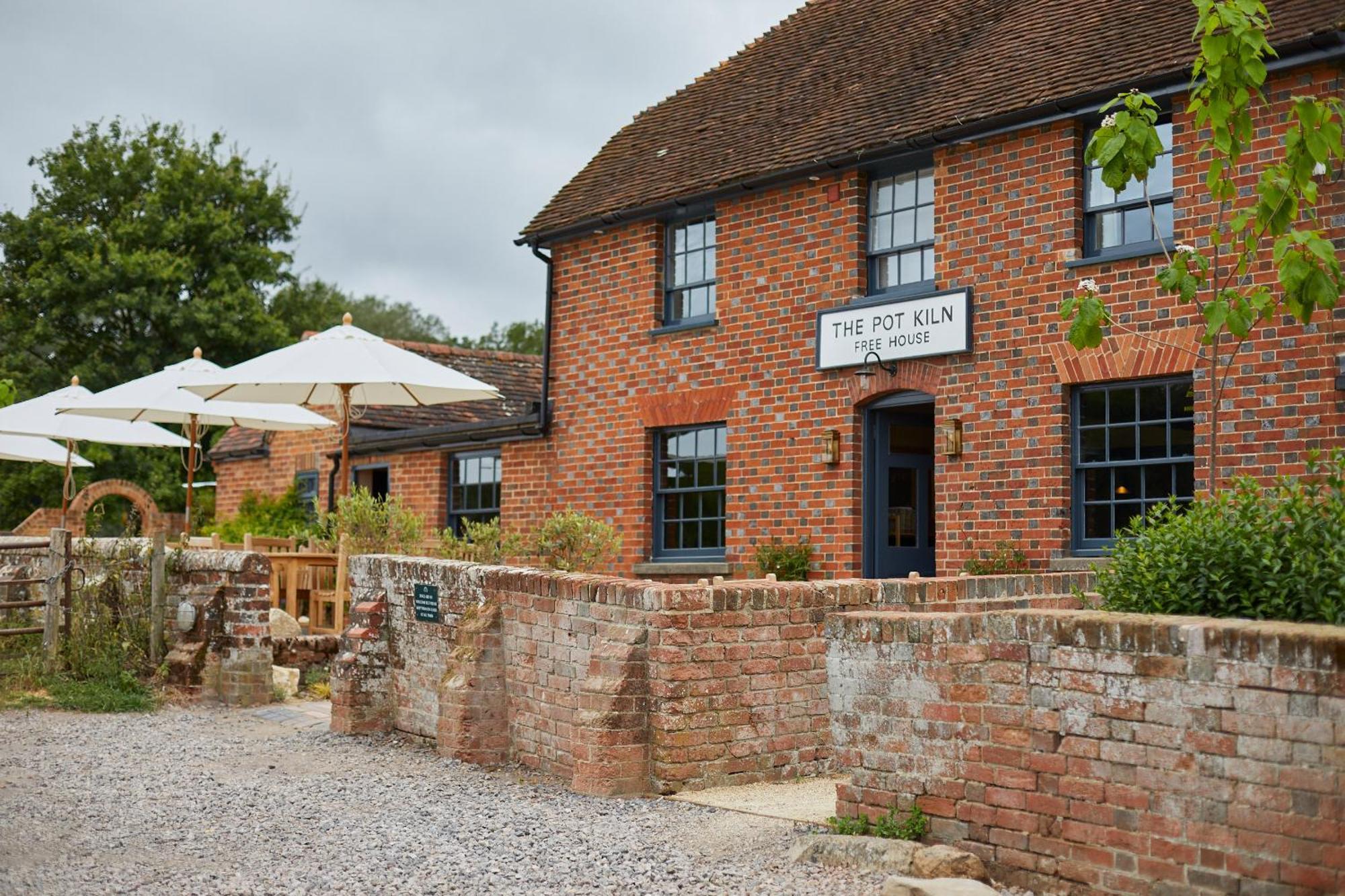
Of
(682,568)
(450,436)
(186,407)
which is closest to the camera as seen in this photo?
(186,407)

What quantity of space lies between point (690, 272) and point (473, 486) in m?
5.45

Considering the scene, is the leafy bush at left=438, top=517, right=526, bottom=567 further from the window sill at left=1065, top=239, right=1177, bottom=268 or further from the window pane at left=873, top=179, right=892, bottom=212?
the window sill at left=1065, top=239, right=1177, bottom=268

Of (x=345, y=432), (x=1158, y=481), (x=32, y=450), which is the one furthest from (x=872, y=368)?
(x=32, y=450)

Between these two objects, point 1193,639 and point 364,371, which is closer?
point 1193,639

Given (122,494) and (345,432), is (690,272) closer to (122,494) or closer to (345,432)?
→ (345,432)

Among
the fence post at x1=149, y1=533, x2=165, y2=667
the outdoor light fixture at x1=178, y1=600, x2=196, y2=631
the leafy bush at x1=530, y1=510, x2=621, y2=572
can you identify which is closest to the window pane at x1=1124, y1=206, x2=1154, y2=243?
the leafy bush at x1=530, y1=510, x2=621, y2=572

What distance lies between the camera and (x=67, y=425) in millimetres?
17562

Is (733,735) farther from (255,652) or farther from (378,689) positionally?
(255,652)

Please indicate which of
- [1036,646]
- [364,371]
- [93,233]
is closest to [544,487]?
[364,371]

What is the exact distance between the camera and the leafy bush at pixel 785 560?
14.5m

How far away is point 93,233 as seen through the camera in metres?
38.1

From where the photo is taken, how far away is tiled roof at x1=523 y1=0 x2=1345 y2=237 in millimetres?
12523

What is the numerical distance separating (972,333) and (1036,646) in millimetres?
8023

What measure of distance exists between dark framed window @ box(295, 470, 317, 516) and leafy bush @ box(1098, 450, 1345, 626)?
19.8 metres
